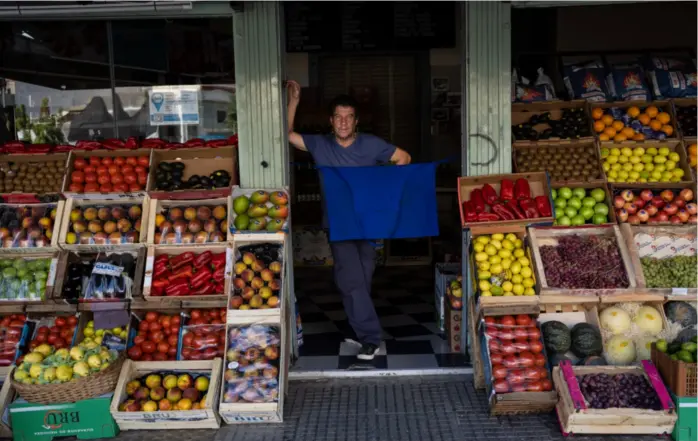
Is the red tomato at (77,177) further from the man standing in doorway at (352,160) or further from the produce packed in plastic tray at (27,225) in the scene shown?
the man standing in doorway at (352,160)

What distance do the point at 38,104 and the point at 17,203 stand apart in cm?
173

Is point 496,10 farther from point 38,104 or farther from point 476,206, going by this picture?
point 38,104

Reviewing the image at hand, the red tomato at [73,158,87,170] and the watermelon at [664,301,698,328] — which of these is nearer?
the watermelon at [664,301,698,328]

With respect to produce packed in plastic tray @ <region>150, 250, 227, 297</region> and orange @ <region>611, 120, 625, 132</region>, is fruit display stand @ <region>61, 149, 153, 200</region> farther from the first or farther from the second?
orange @ <region>611, 120, 625, 132</region>

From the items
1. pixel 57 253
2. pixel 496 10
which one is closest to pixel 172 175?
pixel 57 253

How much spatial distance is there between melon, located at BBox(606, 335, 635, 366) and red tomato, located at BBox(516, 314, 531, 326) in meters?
0.62

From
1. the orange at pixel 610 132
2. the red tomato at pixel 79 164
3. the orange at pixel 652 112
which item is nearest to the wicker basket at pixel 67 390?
the red tomato at pixel 79 164

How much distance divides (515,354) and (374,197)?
163 centimetres

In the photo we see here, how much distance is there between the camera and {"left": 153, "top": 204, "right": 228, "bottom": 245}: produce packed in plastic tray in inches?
208

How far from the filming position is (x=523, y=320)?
4.86 m

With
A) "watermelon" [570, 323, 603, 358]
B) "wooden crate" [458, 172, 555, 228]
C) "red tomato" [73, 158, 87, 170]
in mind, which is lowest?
"watermelon" [570, 323, 603, 358]

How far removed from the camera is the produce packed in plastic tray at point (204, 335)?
16.6 ft

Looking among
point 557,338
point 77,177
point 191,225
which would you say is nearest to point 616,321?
point 557,338

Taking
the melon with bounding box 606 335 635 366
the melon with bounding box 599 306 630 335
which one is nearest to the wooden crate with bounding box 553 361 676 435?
the melon with bounding box 606 335 635 366
